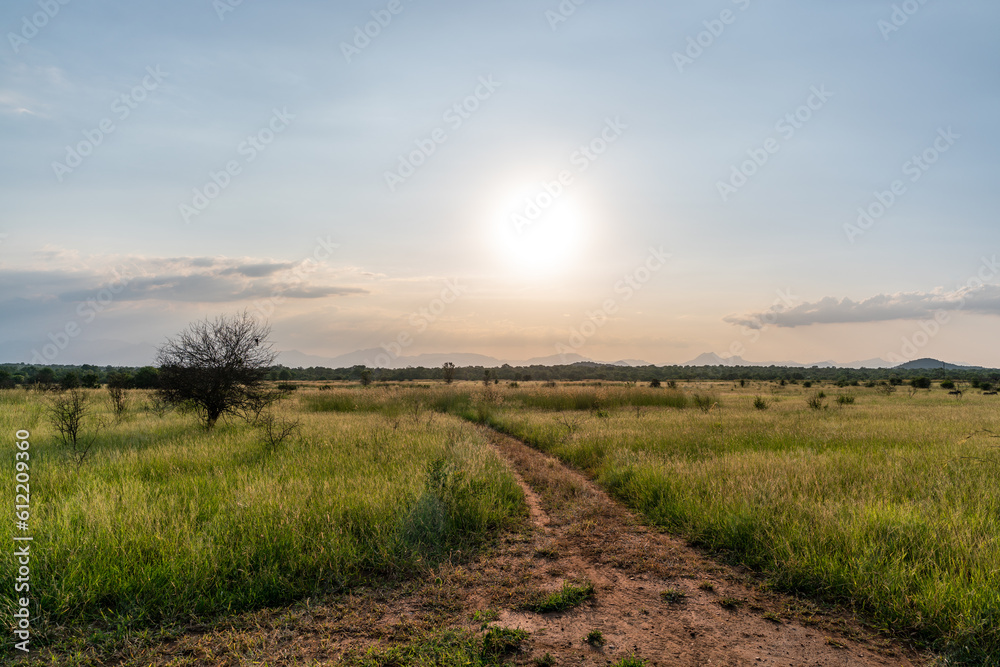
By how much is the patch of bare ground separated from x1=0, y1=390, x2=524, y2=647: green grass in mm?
511

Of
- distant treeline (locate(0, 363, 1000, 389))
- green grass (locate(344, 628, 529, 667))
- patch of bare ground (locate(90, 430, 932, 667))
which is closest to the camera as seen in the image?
green grass (locate(344, 628, 529, 667))

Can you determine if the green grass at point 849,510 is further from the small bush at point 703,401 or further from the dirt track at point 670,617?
the small bush at point 703,401


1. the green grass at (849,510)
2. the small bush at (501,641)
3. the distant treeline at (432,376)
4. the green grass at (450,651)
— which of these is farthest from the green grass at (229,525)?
the distant treeline at (432,376)

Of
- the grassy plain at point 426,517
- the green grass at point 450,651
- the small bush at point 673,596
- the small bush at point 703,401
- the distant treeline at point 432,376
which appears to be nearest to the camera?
the green grass at point 450,651

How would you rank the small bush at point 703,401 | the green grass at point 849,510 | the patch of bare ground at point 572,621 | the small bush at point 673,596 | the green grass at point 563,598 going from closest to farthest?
1. the patch of bare ground at point 572,621
2. the green grass at point 849,510
3. the green grass at point 563,598
4. the small bush at point 673,596
5. the small bush at point 703,401

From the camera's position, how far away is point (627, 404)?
29391 mm

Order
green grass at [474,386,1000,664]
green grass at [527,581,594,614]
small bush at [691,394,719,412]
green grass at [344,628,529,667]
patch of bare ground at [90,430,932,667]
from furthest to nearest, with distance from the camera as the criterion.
Answer: small bush at [691,394,719,412] → green grass at [527,581,594,614] → green grass at [474,386,1000,664] → patch of bare ground at [90,430,932,667] → green grass at [344,628,529,667]

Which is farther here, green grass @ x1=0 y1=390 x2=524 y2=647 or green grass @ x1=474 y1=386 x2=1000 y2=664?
green grass @ x1=0 y1=390 x2=524 y2=647

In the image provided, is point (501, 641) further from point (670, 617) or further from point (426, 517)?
point (426, 517)

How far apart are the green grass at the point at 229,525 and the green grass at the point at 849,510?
10.1 feet

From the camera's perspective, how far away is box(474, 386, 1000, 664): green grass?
477 centimetres

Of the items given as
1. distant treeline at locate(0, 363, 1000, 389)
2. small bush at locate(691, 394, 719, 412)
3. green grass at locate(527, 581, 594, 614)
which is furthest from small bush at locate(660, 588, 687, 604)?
distant treeline at locate(0, 363, 1000, 389)

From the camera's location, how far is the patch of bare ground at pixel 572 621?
423cm

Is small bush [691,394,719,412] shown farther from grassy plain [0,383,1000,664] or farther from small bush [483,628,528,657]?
small bush [483,628,528,657]
